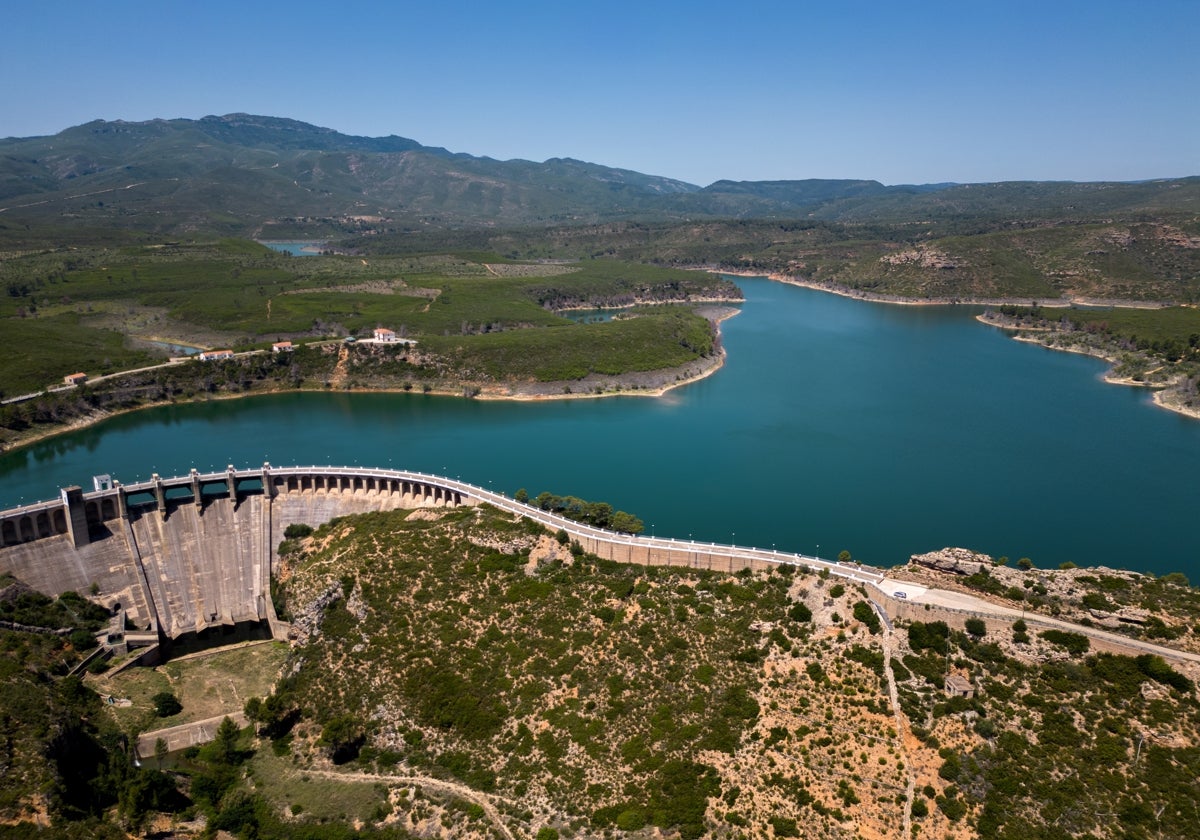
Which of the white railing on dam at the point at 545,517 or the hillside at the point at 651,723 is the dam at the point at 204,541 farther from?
the hillside at the point at 651,723

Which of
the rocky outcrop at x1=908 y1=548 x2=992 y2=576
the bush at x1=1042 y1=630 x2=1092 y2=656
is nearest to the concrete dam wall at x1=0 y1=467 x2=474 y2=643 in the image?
the rocky outcrop at x1=908 y1=548 x2=992 y2=576

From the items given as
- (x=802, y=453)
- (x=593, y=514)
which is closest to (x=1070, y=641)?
(x=593, y=514)

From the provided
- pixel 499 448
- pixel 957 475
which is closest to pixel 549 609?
pixel 499 448

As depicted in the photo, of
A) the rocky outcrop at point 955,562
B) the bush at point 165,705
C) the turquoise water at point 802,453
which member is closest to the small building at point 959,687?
the rocky outcrop at point 955,562

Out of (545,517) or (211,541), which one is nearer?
(545,517)

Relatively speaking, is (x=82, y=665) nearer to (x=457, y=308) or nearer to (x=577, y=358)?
(x=577, y=358)

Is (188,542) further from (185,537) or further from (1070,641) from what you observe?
(1070,641)
